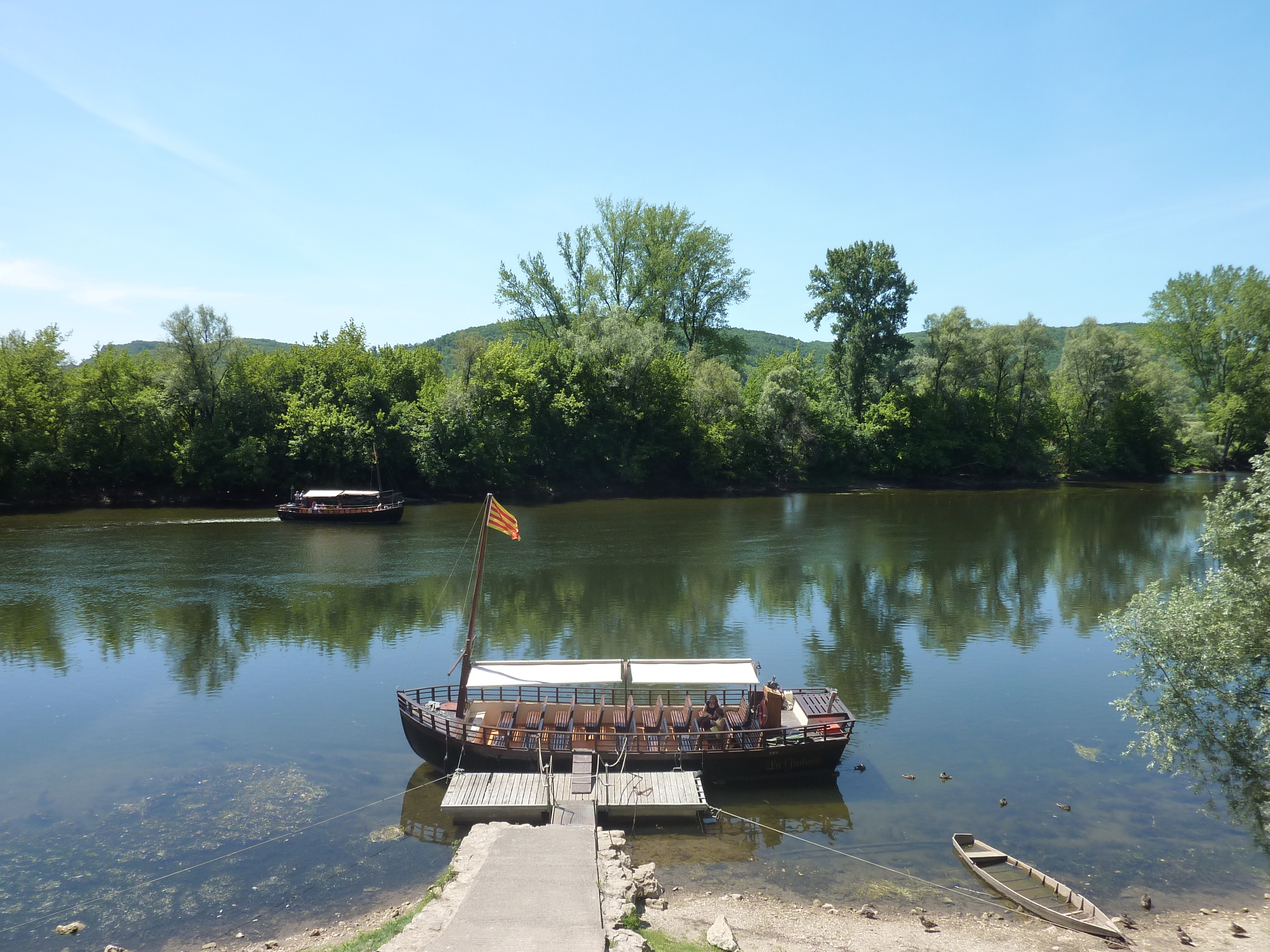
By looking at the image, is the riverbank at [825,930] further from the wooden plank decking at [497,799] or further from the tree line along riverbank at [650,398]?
the tree line along riverbank at [650,398]

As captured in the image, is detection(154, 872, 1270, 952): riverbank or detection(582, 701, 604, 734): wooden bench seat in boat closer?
detection(154, 872, 1270, 952): riverbank

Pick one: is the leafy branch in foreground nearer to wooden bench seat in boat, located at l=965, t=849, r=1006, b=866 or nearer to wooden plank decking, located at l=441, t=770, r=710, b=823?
wooden bench seat in boat, located at l=965, t=849, r=1006, b=866

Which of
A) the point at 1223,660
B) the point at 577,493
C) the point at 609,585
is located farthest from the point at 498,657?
the point at 577,493

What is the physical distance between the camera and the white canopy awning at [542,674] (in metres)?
22.1

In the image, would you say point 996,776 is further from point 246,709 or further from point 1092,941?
point 246,709

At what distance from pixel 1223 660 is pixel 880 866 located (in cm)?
797

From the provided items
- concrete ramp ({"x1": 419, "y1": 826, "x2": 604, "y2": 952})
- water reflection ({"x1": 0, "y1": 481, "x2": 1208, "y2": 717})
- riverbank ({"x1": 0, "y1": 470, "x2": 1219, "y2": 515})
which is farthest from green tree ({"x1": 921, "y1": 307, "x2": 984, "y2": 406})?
concrete ramp ({"x1": 419, "y1": 826, "x2": 604, "y2": 952})

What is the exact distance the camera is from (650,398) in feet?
289

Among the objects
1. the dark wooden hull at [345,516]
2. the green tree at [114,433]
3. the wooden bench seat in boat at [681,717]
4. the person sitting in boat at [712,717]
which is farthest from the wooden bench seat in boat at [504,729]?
the green tree at [114,433]

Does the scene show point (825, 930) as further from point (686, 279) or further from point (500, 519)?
point (686, 279)

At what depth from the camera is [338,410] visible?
82.4 m

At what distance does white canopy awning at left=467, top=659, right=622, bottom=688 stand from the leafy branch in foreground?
40.9ft

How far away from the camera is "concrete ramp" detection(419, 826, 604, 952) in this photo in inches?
488

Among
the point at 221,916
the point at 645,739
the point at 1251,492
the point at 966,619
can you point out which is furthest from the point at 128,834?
the point at 966,619
